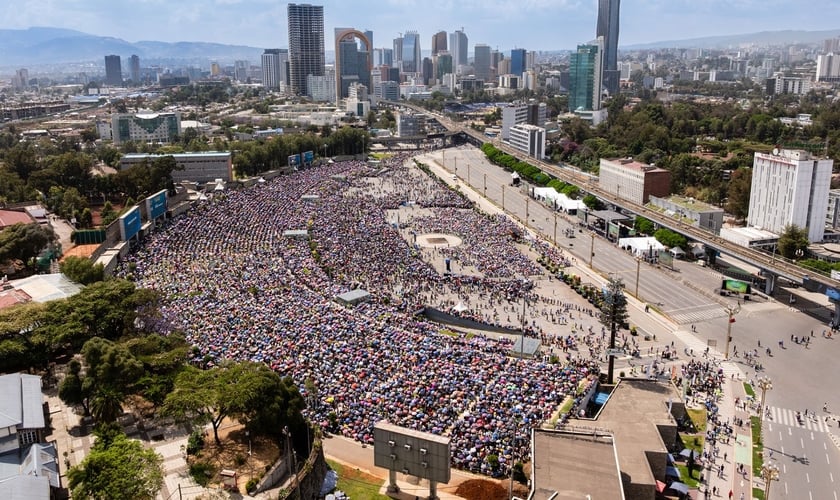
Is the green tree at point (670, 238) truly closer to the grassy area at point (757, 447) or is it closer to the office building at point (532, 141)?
the grassy area at point (757, 447)

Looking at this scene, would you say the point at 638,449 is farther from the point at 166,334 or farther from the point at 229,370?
the point at 166,334

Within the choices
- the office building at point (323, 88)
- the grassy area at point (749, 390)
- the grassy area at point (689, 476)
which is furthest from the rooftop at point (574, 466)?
the office building at point (323, 88)

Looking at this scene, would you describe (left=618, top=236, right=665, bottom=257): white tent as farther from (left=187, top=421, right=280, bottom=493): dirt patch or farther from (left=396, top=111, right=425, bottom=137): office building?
(left=396, top=111, right=425, bottom=137): office building

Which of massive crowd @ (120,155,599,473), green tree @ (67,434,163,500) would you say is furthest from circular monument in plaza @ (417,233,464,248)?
green tree @ (67,434,163,500)

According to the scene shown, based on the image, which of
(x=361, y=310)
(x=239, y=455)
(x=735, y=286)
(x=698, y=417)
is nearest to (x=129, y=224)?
(x=361, y=310)

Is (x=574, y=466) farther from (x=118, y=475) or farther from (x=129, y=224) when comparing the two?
(x=129, y=224)

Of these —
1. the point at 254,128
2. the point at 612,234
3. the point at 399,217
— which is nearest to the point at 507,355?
the point at 612,234
